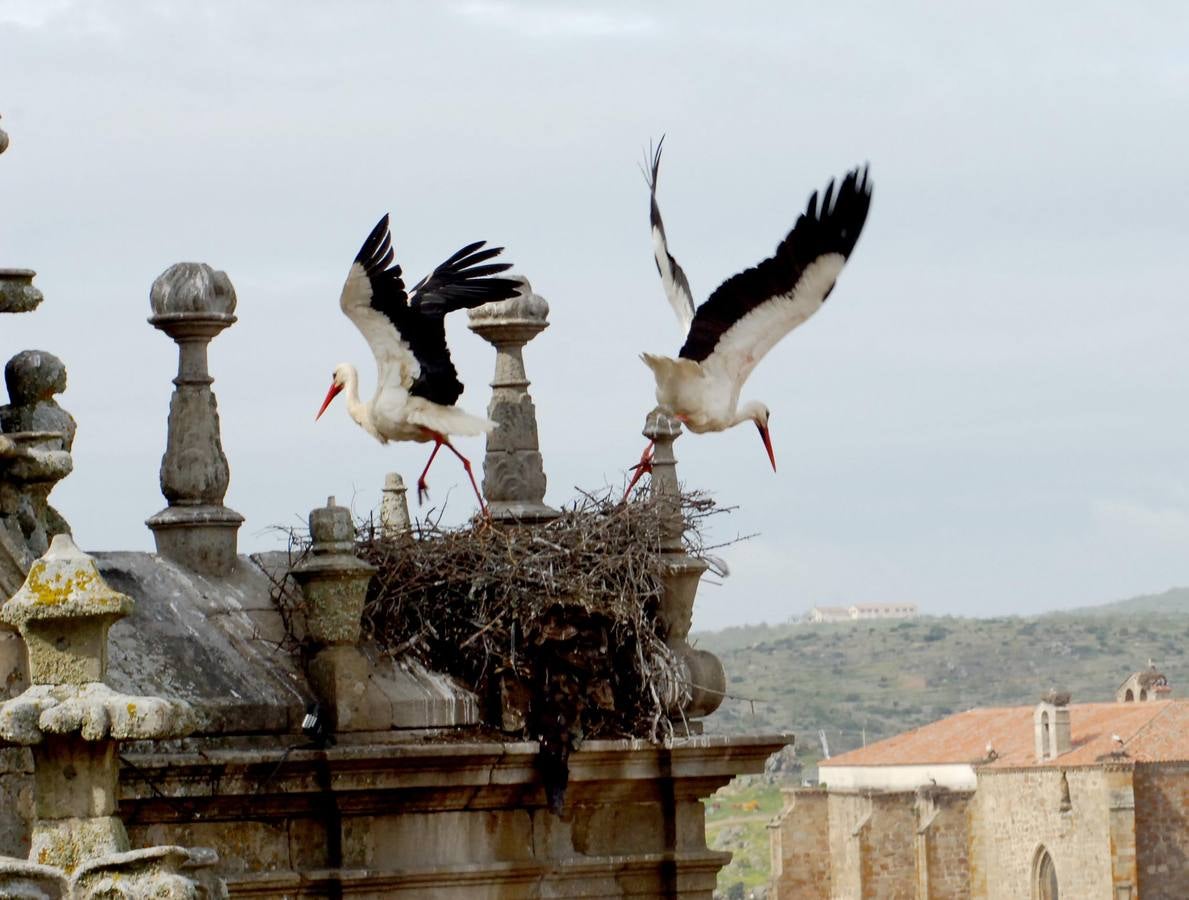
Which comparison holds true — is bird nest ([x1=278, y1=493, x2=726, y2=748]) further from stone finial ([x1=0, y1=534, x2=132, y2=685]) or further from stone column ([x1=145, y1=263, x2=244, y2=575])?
stone finial ([x1=0, y1=534, x2=132, y2=685])

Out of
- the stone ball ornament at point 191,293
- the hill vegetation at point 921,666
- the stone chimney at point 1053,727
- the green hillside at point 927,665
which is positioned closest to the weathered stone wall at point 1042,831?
the stone chimney at point 1053,727

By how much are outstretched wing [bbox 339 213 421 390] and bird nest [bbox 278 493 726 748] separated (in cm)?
85

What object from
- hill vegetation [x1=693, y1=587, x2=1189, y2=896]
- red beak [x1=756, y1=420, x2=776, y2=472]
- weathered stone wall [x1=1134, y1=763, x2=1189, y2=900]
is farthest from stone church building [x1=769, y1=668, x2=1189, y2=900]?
red beak [x1=756, y1=420, x2=776, y2=472]

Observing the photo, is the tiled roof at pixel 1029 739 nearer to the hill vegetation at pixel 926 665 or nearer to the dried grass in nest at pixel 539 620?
the hill vegetation at pixel 926 665

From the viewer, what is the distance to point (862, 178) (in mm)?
A: 11648

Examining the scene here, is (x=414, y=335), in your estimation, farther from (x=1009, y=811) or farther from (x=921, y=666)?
(x=921, y=666)

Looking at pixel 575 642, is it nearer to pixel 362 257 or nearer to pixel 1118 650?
pixel 362 257

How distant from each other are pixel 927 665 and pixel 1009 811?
61190 millimetres

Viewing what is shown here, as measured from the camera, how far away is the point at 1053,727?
203 ft

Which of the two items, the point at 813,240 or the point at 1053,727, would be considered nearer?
the point at 813,240

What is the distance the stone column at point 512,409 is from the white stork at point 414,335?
9 cm

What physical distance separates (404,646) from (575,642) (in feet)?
2.23

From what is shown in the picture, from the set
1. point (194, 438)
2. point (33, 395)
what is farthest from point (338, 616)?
point (33, 395)

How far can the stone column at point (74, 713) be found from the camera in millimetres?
6180
